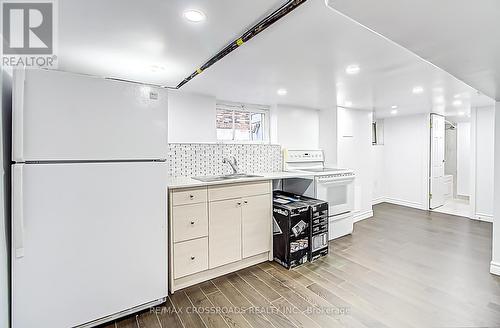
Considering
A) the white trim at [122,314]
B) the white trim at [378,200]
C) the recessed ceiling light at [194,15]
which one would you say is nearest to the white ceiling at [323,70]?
the recessed ceiling light at [194,15]

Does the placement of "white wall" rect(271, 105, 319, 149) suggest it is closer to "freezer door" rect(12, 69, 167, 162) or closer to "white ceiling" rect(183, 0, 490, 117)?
"white ceiling" rect(183, 0, 490, 117)

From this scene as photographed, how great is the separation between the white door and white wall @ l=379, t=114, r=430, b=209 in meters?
0.15

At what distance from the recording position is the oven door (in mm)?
3137

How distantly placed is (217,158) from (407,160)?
4.63 metres

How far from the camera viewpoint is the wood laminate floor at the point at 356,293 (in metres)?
1.72

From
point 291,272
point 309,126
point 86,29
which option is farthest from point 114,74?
point 309,126

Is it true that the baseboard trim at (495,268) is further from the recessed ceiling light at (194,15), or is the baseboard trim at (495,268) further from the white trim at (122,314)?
the recessed ceiling light at (194,15)

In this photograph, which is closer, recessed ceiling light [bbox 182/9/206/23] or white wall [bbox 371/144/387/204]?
recessed ceiling light [bbox 182/9/206/23]

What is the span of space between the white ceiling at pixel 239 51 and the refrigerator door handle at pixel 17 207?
3.14 ft

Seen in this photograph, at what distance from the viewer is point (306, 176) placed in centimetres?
307

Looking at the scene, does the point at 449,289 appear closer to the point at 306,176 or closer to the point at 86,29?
the point at 306,176

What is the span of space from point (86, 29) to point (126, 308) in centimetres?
202

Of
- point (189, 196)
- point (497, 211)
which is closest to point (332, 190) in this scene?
point (497, 211)

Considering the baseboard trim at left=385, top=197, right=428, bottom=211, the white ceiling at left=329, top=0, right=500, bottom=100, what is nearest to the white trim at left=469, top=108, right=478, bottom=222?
the baseboard trim at left=385, top=197, right=428, bottom=211
